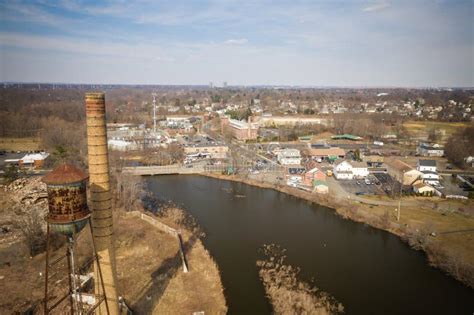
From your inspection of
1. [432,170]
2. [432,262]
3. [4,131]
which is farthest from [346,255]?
[4,131]

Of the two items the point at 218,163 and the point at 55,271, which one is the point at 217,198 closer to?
the point at 218,163

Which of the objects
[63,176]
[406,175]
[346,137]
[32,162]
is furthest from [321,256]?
[346,137]

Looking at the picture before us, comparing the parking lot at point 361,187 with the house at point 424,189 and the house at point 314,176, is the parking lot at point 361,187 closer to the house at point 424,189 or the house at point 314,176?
the house at point 314,176

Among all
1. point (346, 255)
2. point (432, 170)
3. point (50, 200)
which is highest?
point (50, 200)

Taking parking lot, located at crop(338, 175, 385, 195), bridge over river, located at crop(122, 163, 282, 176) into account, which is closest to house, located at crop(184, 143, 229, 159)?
bridge over river, located at crop(122, 163, 282, 176)

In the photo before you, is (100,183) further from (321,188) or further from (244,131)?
(244,131)

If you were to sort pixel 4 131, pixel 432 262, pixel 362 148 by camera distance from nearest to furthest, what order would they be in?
pixel 432 262 < pixel 362 148 < pixel 4 131
